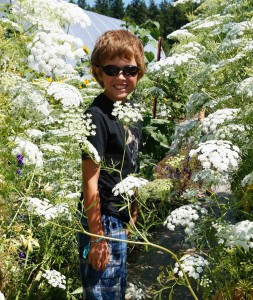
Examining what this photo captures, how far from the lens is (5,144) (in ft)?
7.24

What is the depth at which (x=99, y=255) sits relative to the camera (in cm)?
206

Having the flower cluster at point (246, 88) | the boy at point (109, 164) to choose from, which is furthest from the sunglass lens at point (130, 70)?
the flower cluster at point (246, 88)

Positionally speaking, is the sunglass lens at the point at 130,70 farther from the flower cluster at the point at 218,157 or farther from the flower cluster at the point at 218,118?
the flower cluster at the point at 218,157

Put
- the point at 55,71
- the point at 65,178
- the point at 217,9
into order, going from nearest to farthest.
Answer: the point at 55,71 → the point at 65,178 → the point at 217,9

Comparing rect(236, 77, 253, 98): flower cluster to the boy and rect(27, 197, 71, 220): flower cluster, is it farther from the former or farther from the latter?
rect(27, 197, 71, 220): flower cluster

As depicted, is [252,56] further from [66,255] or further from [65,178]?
[66,255]

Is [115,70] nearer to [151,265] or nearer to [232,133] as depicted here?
[232,133]

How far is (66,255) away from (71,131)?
1.57m

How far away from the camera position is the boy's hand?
6.76ft

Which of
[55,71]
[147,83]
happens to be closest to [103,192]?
[55,71]

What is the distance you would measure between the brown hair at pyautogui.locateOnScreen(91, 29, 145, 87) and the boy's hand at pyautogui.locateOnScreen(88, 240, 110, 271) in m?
0.80

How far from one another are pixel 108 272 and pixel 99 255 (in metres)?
0.12

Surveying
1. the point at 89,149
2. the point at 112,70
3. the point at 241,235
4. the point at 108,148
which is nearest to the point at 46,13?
the point at 112,70

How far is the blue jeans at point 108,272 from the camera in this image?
213 centimetres
